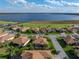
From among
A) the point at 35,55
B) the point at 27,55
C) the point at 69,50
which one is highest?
the point at 35,55

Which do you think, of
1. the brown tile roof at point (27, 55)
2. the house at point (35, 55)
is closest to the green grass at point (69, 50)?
the house at point (35, 55)

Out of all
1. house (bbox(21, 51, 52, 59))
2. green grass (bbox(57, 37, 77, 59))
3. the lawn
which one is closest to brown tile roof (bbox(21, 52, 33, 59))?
house (bbox(21, 51, 52, 59))

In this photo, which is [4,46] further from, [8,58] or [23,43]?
[8,58]

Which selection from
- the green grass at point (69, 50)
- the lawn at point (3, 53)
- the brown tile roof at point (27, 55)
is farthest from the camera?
the green grass at point (69, 50)

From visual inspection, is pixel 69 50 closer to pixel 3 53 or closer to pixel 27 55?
pixel 27 55

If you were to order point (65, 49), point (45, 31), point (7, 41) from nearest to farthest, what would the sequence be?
1. point (65, 49)
2. point (7, 41)
3. point (45, 31)

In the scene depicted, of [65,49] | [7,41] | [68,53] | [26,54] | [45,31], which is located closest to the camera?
[26,54]

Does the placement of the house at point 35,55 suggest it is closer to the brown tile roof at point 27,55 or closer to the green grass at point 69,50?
the brown tile roof at point 27,55

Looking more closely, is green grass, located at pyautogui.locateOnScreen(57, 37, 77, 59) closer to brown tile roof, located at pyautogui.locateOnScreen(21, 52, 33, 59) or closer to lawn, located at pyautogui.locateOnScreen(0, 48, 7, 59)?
brown tile roof, located at pyautogui.locateOnScreen(21, 52, 33, 59)

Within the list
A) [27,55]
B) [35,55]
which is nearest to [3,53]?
[27,55]

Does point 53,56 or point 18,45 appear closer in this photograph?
point 53,56

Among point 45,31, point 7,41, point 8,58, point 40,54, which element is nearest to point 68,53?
point 40,54
